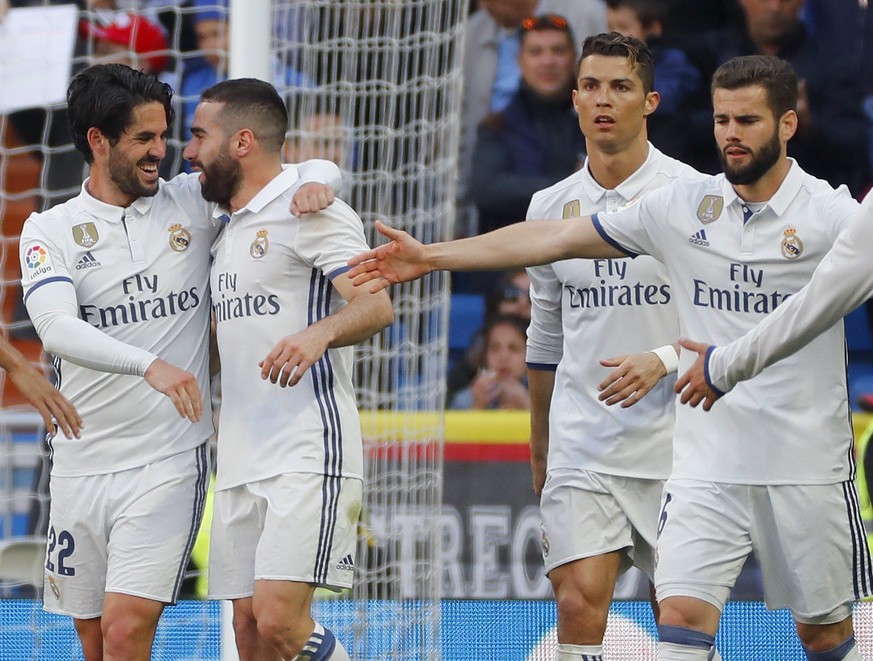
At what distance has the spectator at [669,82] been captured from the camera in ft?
30.3

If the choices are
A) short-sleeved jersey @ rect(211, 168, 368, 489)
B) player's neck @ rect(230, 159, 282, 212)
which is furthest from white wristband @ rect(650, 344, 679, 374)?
player's neck @ rect(230, 159, 282, 212)

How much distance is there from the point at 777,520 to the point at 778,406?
0.35m

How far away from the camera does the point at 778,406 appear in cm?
457

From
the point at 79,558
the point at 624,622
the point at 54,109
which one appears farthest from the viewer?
the point at 54,109

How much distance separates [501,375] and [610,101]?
3.64m

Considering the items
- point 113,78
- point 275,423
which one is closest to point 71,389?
point 275,423

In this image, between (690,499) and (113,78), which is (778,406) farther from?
(113,78)

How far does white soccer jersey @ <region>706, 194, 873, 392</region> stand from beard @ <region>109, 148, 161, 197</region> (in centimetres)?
202

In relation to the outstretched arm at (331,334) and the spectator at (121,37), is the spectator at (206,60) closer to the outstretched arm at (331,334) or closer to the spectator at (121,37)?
the spectator at (121,37)

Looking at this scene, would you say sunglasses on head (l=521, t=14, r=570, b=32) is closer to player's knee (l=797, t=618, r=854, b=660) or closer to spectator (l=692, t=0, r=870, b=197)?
spectator (l=692, t=0, r=870, b=197)

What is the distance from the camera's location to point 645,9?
940cm

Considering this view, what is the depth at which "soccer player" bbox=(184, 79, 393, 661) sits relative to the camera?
4633 mm

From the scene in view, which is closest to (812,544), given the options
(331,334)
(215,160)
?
(331,334)

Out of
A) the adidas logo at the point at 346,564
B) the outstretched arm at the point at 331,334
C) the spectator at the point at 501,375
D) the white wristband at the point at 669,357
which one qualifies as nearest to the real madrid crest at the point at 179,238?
the outstretched arm at the point at 331,334
